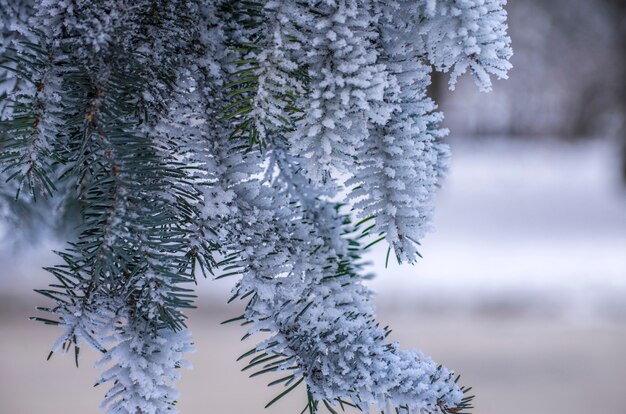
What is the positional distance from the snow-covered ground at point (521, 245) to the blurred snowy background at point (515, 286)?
1cm

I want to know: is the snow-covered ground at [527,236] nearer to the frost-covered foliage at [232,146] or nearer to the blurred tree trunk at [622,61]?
the blurred tree trunk at [622,61]

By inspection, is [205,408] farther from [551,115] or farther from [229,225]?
[551,115]

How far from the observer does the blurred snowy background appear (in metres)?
2.91

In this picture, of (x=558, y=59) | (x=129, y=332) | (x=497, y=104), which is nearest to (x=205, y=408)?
(x=129, y=332)

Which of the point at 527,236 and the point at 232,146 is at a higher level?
the point at 527,236

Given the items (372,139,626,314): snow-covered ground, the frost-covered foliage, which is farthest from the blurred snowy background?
the frost-covered foliage

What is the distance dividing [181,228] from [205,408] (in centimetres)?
257

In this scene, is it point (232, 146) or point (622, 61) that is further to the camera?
point (622, 61)

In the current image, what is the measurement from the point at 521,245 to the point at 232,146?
4.40 m

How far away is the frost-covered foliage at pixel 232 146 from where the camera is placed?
36 cm

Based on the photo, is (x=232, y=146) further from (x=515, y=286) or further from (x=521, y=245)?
(x=521, y=245)

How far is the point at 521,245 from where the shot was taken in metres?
4.55

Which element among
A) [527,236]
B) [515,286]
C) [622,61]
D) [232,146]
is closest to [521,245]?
[527,236]

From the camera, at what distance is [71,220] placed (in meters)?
0.69
